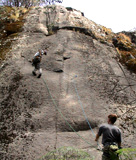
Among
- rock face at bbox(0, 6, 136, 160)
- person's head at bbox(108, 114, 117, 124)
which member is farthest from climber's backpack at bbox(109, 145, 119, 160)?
rock face at bbox(0, 6, 136, 160)

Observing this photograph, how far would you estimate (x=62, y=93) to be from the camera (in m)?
7.73

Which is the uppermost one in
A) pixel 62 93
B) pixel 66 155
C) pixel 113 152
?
pixel 113 152

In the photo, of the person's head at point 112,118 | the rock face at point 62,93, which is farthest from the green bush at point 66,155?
the person's head at point 112,118

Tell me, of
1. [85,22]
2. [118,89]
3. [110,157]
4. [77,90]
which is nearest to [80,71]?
[77,90]

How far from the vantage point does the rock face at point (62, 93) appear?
19.2 ft

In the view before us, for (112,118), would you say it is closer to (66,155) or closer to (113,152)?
(113,152)

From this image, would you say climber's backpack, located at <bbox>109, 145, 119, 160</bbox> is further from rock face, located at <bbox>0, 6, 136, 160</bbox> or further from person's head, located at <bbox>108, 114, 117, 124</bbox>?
rock face, located at <bbox>0, 6, 136, 160</bbox>

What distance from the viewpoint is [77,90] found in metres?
7.95

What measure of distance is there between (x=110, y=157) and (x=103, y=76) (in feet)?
17.6

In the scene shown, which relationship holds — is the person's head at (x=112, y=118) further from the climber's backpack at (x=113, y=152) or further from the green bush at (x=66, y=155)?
the green bush at (x=66, y=155)

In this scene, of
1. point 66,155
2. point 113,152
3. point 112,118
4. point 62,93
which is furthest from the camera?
point 62,93

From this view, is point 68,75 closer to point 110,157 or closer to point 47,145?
point 47,145

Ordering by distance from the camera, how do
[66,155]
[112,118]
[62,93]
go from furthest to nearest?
[62,93] < [66,155] < [112,118]

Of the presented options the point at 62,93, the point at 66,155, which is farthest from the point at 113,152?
the point at 62,93
